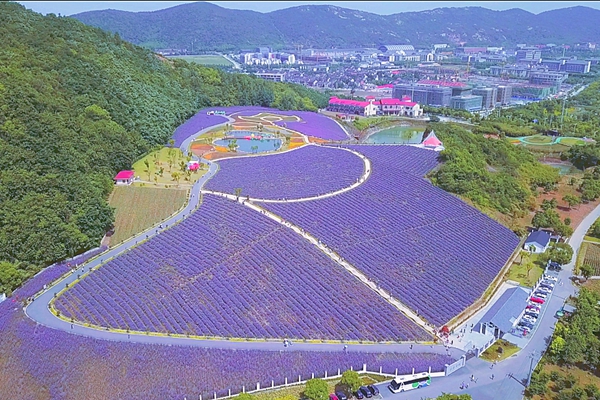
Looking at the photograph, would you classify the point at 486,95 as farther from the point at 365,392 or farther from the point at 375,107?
the point at 365,392

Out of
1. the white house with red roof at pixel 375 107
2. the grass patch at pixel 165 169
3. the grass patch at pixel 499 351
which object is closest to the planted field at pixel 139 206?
the grass patch at pixel 165 169

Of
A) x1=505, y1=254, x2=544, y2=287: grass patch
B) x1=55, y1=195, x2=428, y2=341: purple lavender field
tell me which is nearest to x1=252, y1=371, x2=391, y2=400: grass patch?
x1=55, y1=195, x2=428, y2=341: purple lavender field

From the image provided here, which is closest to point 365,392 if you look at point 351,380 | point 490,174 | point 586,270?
point 351,380

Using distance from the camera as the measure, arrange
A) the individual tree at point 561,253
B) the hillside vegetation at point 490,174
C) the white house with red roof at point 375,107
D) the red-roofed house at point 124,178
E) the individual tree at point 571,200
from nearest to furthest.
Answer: the individual tree at point 561,253, the red-roofed house at point 124,178, the hillside vegetation at point 490,174, the individual tree at point 571,200, the white house with red roof at point 375,107

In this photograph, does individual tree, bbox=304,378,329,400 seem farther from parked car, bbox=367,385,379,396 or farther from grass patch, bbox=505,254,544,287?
grass patch, bbox=505,254,544,287

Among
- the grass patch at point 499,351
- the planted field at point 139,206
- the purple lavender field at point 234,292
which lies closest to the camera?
the grass patch at point 499,351

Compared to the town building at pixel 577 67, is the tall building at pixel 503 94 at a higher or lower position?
lower

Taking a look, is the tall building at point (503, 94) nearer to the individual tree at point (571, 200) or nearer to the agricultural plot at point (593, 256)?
the individual tree at point (571, 200)

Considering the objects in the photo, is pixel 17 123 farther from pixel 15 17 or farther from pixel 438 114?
pixel 438 114
